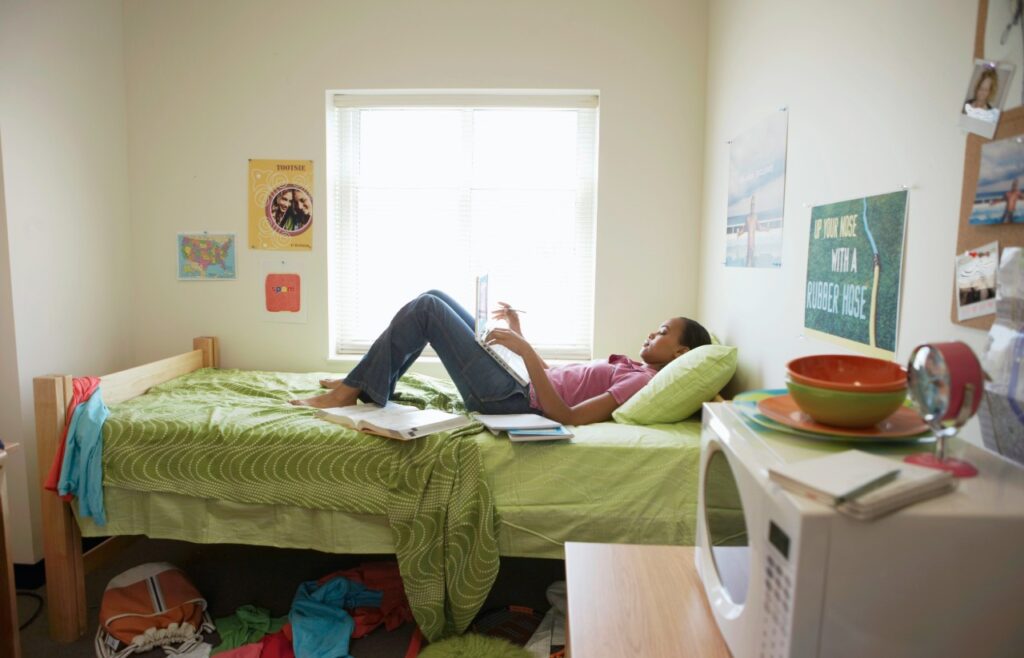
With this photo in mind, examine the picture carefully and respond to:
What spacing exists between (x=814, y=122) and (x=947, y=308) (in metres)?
0.77

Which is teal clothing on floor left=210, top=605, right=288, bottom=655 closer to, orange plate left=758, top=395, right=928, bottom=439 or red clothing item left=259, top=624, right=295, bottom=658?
red clothing item left=259, top=624, right=295, bottom=658

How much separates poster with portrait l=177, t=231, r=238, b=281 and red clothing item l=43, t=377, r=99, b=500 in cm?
98

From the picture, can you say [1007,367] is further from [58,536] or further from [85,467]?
[58,536]

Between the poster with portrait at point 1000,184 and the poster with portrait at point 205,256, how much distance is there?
2813 millimetres

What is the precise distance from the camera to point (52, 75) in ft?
7.69

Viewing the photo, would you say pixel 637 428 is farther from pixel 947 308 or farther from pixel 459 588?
pixel 947 308

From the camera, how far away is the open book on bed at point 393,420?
1.78 meters

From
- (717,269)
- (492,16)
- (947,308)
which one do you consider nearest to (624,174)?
(717,269)

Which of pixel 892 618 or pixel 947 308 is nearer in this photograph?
pixel 892 618

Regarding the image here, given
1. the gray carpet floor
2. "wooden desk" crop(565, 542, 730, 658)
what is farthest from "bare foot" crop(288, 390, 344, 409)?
"wooden desk" crop(565, 542, 730, 658)

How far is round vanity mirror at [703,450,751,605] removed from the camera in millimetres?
814

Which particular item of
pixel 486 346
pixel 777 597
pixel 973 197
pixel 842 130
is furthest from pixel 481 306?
pixel 777 597

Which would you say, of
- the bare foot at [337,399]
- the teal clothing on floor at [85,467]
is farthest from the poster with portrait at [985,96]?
the teal clothing on floor at [85,467]

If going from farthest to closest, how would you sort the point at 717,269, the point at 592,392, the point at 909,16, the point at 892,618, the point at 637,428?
the point at 717,269 < the point at 592,392 < the point at 637,428 < the point at 909,16 < the point at 892,618
